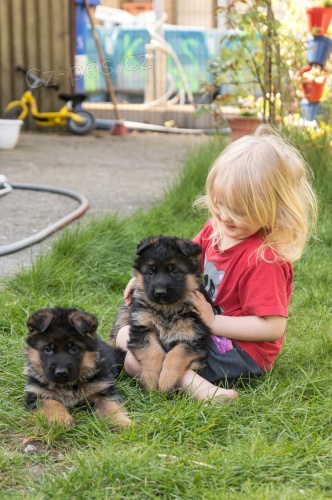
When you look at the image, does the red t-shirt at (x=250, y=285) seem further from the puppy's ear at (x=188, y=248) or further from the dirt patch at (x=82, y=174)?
the dirt patch at (x=82, y=174)

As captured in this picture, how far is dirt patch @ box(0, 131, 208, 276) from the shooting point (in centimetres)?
633

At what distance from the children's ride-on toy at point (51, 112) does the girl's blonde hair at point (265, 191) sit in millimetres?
8563

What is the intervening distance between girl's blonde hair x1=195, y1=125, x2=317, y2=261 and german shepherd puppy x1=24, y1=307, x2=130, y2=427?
833 millimetres

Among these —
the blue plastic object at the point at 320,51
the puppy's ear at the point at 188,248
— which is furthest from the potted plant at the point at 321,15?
the puppy's ear at the point at 188,248

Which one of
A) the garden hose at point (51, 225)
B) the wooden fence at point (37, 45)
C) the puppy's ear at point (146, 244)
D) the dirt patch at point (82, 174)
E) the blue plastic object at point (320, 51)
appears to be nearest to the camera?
the puppy's ear at point (146, 244)

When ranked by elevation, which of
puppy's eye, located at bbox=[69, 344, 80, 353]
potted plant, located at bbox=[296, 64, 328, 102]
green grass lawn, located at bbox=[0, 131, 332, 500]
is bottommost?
green grass lawn, located at bbox=[0, 131, 332, 500]

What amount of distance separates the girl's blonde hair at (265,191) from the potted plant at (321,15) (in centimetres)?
622

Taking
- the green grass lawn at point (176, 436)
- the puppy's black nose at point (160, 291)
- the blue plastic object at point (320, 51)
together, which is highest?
the blue plastic object at point (320, 51)

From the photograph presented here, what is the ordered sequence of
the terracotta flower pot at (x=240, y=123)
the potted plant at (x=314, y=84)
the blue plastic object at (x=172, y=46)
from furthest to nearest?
the blue plastic object at (x=172, y=46) → the potted plant at (x=314, y=84) → the terracotta flower pot at (x=240, y=123)

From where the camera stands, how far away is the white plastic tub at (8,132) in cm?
997

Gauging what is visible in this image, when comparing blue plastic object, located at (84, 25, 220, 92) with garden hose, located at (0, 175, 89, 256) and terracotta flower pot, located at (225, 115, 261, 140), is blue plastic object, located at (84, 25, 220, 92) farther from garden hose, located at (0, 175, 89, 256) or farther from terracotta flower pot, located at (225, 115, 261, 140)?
garden hose, located at (0, 175, 89, 256)

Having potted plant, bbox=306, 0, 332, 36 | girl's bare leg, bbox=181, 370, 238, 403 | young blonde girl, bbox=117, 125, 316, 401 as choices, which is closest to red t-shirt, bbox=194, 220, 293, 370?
young blonde girl, bbox=117, 125, 316, 401

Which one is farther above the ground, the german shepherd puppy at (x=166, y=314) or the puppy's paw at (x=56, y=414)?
the german shepherd puppy at (x=166, y=314)

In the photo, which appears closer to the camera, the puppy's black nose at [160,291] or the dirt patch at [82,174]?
the puppy's black nose at [160,291]
